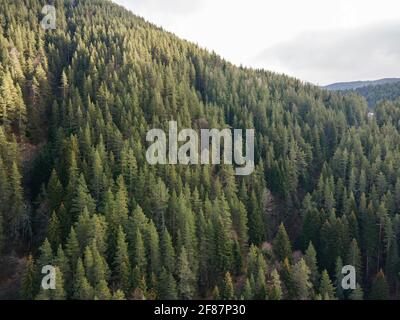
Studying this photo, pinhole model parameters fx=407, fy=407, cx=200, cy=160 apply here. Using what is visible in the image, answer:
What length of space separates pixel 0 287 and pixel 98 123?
133ft

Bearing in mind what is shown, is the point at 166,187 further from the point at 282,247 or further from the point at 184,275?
the point at 282,247

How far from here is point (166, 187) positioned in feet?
279

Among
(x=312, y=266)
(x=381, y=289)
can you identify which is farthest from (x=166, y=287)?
(x=381, y=289)

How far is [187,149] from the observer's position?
323 feet

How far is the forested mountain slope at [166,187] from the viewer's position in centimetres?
6469

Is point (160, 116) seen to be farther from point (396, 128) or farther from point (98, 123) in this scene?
point (396, 128)

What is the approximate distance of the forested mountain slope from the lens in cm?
6469

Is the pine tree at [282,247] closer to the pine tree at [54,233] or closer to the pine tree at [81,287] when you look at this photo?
the pine tree at [81,287]

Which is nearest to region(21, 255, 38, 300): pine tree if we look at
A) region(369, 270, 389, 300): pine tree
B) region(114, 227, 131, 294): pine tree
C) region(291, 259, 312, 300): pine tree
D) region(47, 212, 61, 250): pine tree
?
region(47, 212, 61, 250): pine tree

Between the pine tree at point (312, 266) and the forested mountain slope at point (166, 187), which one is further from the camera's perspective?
the pine tree at point (312, 266)

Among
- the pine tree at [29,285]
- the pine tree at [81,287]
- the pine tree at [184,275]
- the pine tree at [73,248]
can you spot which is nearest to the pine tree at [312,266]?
the pine tree at [184,275]

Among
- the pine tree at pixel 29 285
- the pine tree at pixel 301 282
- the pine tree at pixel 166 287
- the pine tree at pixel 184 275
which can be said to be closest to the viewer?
the pine tree at pixel 29 285
